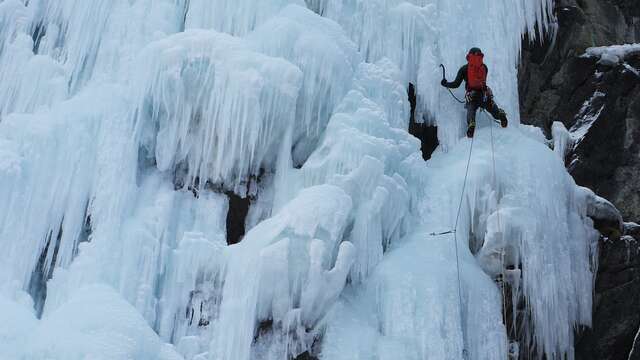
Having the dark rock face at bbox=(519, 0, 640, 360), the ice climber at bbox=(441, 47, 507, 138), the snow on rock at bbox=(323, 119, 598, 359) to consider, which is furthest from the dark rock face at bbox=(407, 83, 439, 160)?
the dark rock face at bbox=(519, 0, 640, 360)

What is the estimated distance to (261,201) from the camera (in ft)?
26.3

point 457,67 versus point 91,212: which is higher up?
point 457,67

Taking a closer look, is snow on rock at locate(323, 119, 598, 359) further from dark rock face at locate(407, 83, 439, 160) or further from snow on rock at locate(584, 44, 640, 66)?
snow on rock at locate(584, 44, 640, 66)

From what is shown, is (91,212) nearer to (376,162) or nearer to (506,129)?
(376,162)

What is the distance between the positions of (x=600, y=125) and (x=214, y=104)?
561cm

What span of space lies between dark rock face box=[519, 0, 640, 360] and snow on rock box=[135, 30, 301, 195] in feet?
14.1

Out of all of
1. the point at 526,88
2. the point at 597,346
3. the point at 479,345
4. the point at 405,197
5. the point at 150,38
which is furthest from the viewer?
the point at 526,88

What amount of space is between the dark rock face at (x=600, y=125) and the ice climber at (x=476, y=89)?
81.2 inches

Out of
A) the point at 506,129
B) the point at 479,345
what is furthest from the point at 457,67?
the point at 479,345

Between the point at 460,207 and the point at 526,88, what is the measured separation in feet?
12.1

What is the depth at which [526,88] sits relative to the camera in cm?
1090

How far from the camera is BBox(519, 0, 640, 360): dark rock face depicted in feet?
30.2

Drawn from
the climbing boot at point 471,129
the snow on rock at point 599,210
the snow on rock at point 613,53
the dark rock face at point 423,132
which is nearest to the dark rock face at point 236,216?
the dark rock face at point 423,132

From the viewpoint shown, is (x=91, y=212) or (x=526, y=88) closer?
(x=91, y=212)
